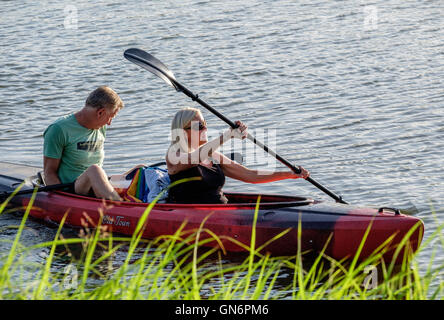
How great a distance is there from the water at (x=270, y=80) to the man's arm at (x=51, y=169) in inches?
17.5

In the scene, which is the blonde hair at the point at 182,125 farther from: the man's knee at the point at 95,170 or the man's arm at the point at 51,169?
the man's arm at the point at 51,169

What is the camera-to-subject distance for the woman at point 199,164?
204 inches

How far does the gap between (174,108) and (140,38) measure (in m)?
4.15

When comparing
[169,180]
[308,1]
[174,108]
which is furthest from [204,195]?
[308,1]

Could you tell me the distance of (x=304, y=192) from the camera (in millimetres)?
6992

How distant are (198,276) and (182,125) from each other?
129 centimetres

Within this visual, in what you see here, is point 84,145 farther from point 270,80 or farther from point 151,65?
point 270,80

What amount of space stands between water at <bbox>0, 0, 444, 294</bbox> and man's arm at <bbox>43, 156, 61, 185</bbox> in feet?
1.45

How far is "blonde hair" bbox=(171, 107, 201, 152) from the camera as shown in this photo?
203 inches

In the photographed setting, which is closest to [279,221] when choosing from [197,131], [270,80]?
[197,131]

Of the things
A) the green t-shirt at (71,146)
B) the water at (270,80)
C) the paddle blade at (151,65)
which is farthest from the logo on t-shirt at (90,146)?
the water at (270,80)

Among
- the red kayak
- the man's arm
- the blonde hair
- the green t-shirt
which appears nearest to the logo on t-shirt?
the green t-shirt
